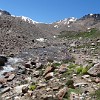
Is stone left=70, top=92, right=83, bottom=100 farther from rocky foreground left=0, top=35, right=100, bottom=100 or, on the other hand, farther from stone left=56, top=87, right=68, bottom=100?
Result: stone left=56, top=87, right=68, bottom=100

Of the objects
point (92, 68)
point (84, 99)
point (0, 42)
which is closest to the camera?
point (84, 99)

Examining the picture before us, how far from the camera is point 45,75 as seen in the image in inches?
831

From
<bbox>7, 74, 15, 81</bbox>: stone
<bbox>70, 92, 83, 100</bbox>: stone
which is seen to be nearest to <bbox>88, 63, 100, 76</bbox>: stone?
<bbox>70, 92, 83, 100</bbox>: stone

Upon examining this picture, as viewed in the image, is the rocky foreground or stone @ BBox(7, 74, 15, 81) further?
stone @ BBox(7, 74, 15, 81)

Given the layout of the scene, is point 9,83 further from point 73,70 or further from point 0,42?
point 0,42

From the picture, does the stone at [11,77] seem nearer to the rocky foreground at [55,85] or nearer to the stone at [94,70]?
the rocky foreground at [55,85]

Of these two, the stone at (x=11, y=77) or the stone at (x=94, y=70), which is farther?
the stone at (x=11, y=77)

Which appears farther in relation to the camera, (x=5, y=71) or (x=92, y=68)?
(x=5, y=71)

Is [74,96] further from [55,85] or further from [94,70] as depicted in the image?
[94,70]

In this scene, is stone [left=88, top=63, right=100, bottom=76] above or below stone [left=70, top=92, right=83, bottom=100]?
above

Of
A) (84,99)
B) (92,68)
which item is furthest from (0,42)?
(84,99)

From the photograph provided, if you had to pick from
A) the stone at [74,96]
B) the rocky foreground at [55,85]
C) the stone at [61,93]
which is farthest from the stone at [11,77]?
the stone at [74,96]

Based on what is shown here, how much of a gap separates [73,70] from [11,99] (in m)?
5.77

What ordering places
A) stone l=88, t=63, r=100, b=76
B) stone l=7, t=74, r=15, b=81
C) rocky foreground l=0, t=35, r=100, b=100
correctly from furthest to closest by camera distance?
stone l=7, t=74, r=15, b=81
stone l=88, t=63, r=100, b=76
rocky foreground l=0, t=35, r=100, b=100
